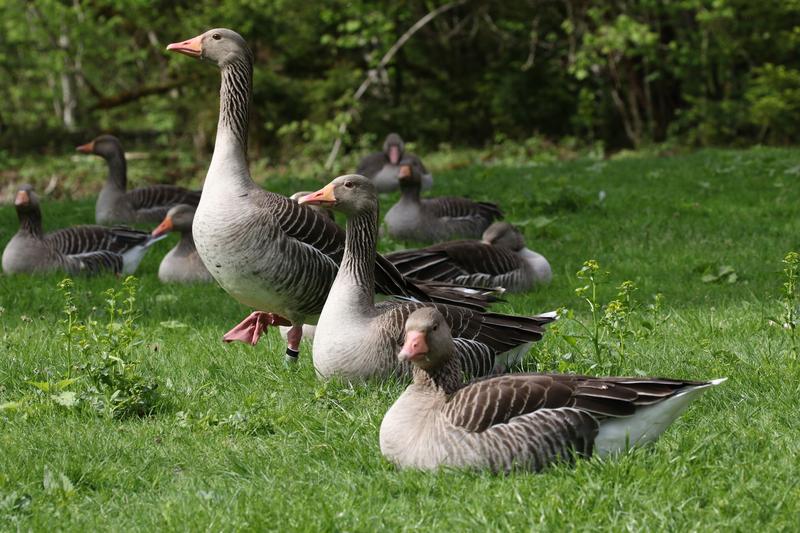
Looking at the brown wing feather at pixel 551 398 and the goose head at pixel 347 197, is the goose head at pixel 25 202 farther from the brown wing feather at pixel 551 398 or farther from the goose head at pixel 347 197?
the brown wing feather at pixel 551 398

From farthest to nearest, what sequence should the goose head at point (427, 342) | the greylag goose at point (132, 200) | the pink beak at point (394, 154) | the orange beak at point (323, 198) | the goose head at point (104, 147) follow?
1. the pink beak at point (394, 154)
2. the goose head at point (104, 147)
3. the greylag goose at point (132, 200)
4. the orange beak at point (323, 198)
5. the goose head at point (427, 342)

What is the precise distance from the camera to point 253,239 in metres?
6.65

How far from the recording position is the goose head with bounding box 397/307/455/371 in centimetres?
473

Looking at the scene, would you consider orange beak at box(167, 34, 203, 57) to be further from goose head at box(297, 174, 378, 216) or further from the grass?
the grass

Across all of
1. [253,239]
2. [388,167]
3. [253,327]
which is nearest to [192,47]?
[253,239]

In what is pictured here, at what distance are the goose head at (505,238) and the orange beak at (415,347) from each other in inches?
216

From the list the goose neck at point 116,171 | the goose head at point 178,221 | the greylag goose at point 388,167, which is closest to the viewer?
the goose head at point 178,221

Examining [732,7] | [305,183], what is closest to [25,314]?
[305,183]

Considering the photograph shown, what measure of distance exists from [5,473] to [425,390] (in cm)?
209

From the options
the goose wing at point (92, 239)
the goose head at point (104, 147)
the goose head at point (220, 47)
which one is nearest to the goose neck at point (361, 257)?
the goose head at point (220, 47)

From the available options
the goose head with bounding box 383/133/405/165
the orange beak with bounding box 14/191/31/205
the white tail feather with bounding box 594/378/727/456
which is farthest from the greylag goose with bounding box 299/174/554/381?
the goose head with bounding box 383/133/405/165

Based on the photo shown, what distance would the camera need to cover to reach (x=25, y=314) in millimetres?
8742

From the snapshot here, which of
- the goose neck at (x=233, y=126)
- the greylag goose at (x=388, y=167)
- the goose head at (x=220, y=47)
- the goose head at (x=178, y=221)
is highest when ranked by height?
the goose head at (x=220, y=47)

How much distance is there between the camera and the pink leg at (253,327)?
718cm
